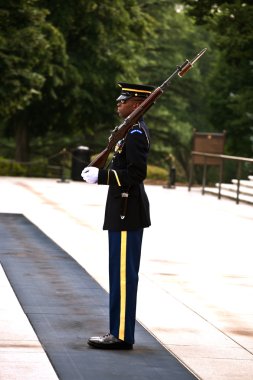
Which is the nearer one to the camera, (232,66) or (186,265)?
(186,265)

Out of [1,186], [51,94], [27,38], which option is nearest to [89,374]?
[1,186]

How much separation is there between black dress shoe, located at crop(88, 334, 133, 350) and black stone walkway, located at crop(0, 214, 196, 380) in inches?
2.8

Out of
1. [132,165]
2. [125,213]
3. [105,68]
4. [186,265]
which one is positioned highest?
[105,68]

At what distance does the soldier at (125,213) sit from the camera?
8836 millimetres

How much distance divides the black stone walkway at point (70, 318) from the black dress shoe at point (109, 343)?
0.07m

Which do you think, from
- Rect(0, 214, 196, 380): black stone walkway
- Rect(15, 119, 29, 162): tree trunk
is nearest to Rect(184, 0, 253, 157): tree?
Rect(15, 119, 29, 162): tree trunk

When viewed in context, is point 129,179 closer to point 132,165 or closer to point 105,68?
point 132,165

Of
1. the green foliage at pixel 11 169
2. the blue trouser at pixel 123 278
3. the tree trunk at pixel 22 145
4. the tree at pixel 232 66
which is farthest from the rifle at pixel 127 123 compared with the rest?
the tree trunk at pixel 22 145

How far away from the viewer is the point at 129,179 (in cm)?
888

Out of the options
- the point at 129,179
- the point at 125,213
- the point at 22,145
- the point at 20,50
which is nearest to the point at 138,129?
the point at 129,179

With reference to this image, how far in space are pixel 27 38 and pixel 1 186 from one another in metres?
7.78

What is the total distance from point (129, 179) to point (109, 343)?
1.19 meters

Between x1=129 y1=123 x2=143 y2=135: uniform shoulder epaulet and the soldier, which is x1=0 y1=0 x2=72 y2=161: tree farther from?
x1=129 y1=123 x2=143 y2=135: uniform shoulder epaulet

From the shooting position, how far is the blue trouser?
8961 millimetres
